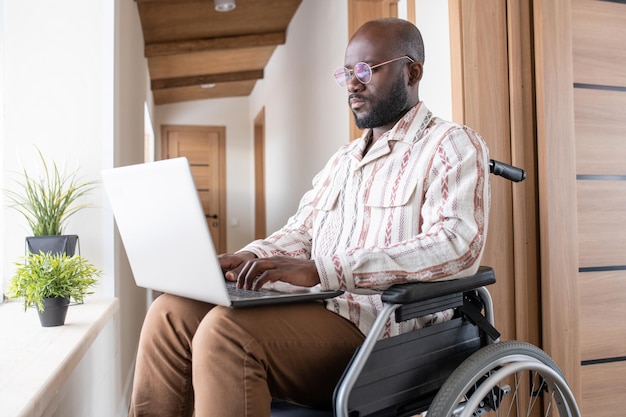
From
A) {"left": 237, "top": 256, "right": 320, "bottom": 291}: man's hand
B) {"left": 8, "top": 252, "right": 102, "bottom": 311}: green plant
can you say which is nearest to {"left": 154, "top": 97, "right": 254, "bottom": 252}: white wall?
{"left": 8, "top": 252, "right": 102, "bottom": 311}: green plant

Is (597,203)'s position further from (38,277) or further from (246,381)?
(38,277)

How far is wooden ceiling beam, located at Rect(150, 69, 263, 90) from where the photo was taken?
243 inches

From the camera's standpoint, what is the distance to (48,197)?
6.11ft

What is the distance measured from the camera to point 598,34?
1.93 meters

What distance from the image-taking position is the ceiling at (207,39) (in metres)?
4.21

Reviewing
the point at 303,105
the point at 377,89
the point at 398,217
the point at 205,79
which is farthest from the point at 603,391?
the point at 205,79

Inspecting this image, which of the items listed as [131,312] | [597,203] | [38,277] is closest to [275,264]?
[38,277]

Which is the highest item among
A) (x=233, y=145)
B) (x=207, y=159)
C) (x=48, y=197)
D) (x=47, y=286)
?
(x=233, y=145)

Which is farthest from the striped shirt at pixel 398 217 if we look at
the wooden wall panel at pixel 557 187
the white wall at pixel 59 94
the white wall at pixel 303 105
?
the white wall at pixel 303 105

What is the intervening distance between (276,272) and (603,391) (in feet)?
4.44

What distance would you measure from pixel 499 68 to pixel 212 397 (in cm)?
137

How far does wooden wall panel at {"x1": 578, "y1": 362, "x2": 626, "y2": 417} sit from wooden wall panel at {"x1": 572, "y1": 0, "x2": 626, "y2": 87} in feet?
3.02

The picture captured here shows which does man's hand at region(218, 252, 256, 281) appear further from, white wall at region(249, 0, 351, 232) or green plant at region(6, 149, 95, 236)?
white wall at region(249, 0, 351, 232)

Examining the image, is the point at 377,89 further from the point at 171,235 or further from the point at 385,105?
the point at 171,235
